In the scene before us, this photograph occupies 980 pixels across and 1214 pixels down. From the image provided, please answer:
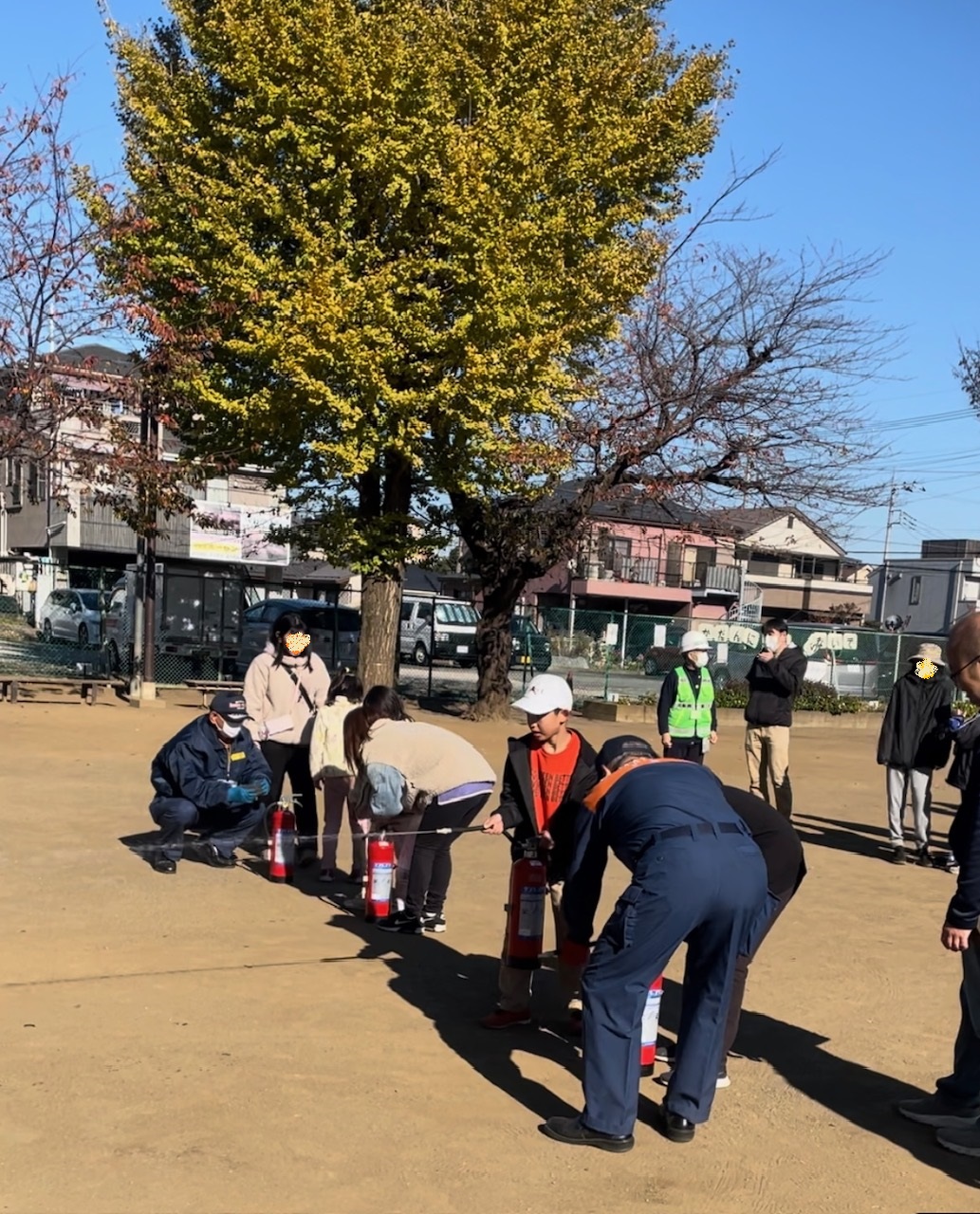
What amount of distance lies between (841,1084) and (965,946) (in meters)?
1.10

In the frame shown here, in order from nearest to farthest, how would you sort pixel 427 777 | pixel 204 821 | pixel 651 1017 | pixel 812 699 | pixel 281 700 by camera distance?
pixel 651 1017 < pixel 427 777 < pixel 204 821 < pixel 281 700 < pixel 812 699

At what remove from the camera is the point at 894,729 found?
9453 mm

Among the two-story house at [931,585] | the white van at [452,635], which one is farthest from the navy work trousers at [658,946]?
the two-story house at [931,585]

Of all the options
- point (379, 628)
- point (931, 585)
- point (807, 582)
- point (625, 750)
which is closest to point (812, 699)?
point (379, 628)

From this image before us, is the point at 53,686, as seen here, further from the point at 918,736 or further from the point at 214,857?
the point at 918,736

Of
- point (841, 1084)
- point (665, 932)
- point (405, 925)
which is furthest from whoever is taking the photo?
point (405, 925)

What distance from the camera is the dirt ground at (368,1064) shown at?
3662 mm

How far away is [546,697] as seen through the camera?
4.98 metres

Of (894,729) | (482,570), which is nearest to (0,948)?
(894,729)

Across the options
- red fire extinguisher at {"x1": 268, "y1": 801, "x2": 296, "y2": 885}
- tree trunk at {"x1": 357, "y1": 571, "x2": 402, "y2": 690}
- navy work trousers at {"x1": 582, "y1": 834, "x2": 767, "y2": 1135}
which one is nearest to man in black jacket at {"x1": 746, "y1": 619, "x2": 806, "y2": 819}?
red fire extinguisher at {"x1": 268, "y1": 801, "x2": 296, "y2": 885}

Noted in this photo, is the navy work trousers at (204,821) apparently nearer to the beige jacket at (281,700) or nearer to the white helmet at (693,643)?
the beige jacket at (281,700)

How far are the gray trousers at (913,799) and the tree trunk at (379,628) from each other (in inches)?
314

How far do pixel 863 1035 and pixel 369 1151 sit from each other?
2.65 m

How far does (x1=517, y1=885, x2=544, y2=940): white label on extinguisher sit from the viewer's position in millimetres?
5070
